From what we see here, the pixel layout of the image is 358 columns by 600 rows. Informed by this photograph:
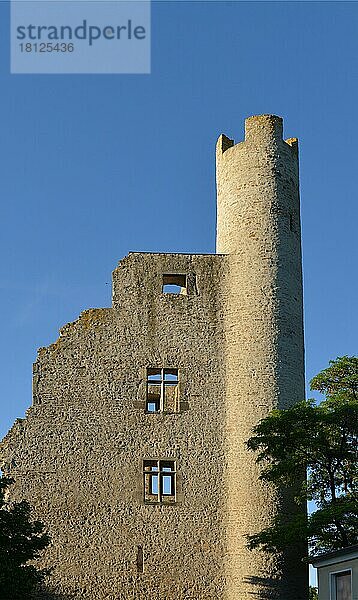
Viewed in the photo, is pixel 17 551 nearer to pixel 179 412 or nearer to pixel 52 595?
pixel 52 595

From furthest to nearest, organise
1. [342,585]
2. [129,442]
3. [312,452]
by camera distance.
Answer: [129,442] < [312,452] < [342,585]

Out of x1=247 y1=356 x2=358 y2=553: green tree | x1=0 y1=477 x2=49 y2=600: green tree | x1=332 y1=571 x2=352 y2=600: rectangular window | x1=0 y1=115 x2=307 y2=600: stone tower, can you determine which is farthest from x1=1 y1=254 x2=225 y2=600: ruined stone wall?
x1=332 y1=571 x2=352 y2=600: rectangular window

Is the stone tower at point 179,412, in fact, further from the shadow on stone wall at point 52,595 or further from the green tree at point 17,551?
the green tree at point 17,551

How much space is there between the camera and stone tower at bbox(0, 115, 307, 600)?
31578mm

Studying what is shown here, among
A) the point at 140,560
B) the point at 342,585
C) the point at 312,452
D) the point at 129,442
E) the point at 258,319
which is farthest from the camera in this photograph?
the point at 258,319

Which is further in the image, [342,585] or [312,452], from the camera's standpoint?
[312,452]

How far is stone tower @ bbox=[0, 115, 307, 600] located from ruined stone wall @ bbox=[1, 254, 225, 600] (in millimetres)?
42

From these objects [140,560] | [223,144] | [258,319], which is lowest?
[140,560]

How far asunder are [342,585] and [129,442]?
11390mm

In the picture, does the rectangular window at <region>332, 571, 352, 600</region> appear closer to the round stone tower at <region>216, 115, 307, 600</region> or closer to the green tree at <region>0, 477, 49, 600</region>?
the green tree at <region>0, 477, 49, 600</region>

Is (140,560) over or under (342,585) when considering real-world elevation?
over

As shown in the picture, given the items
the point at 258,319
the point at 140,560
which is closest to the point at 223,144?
the point at 258,319

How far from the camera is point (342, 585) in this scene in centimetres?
2286

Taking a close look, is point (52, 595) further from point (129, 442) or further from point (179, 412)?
point (179, 412)
